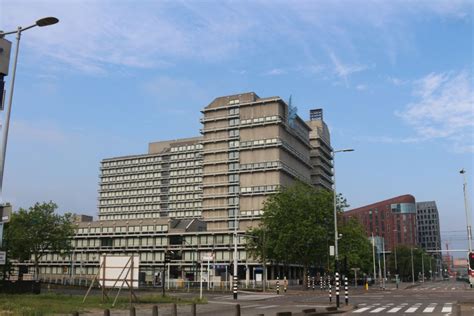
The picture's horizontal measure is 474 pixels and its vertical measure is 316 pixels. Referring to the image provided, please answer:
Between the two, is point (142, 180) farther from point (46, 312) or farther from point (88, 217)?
point (46, 312)

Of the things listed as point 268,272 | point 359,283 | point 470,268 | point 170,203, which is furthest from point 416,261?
point 470,268

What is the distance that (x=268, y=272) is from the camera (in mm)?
107062

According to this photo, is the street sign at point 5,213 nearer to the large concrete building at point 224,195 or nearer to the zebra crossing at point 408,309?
the zebra crossing at point 408,309

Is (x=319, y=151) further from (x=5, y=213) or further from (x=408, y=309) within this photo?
(x=5, y=213)

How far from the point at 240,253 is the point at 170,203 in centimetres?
5643

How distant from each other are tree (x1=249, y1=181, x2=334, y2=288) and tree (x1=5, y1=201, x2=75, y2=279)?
94.9 ft

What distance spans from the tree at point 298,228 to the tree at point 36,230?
2894cm

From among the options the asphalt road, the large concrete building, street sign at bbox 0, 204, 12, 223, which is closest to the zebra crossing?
the asphalt road

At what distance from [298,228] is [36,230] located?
38.2 metres

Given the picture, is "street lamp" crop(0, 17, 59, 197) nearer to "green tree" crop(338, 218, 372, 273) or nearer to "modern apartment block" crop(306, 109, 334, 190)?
"green tree" crop(338, 218, 372, 273)

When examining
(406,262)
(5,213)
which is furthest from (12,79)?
(406,262)

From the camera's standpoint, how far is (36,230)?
73312mm

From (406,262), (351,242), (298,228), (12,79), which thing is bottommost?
(406,262)

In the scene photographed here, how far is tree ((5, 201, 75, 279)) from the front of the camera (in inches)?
2832
